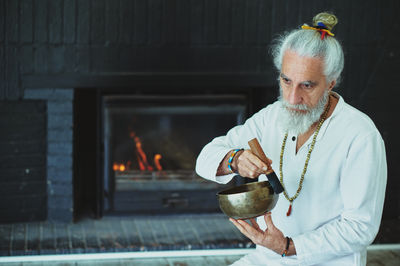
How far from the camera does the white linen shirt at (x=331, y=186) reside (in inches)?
68.2

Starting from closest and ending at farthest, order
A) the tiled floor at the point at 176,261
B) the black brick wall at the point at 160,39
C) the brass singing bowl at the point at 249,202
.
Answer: the brass singing bowl at the point at 249,202
the tiled floor at the point at 176,261
the black brick wall at the point at 160,39

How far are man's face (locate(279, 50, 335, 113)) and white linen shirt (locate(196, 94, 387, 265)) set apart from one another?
0.36 ft

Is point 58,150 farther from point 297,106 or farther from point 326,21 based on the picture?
point 326,21

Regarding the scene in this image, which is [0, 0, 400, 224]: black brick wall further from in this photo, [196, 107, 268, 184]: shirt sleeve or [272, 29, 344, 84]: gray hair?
[272, 29, 344, 84]: gray hair

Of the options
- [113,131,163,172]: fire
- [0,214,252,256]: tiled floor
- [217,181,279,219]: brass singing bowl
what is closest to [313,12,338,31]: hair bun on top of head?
[217,181,279,219]: brass singing bowl

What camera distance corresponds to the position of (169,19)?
362 cm

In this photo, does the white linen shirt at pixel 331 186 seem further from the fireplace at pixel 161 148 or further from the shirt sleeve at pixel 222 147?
the fireplace at pixel 161 148

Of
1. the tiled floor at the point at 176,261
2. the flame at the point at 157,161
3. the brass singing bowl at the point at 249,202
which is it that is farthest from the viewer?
the flame at the point at 157,161

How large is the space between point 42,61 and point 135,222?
3.71 feet

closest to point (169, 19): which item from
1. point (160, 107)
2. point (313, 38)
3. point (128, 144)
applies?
point (160, 107)

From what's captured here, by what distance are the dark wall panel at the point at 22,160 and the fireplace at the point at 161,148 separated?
1.28 feet

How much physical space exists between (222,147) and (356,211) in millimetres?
461

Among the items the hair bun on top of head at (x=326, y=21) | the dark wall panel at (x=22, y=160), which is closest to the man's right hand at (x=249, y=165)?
the hair bun on top of head at (x=326, y=21)

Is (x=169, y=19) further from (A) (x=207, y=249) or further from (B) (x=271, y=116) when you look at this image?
(B) (x=271, y=116)
